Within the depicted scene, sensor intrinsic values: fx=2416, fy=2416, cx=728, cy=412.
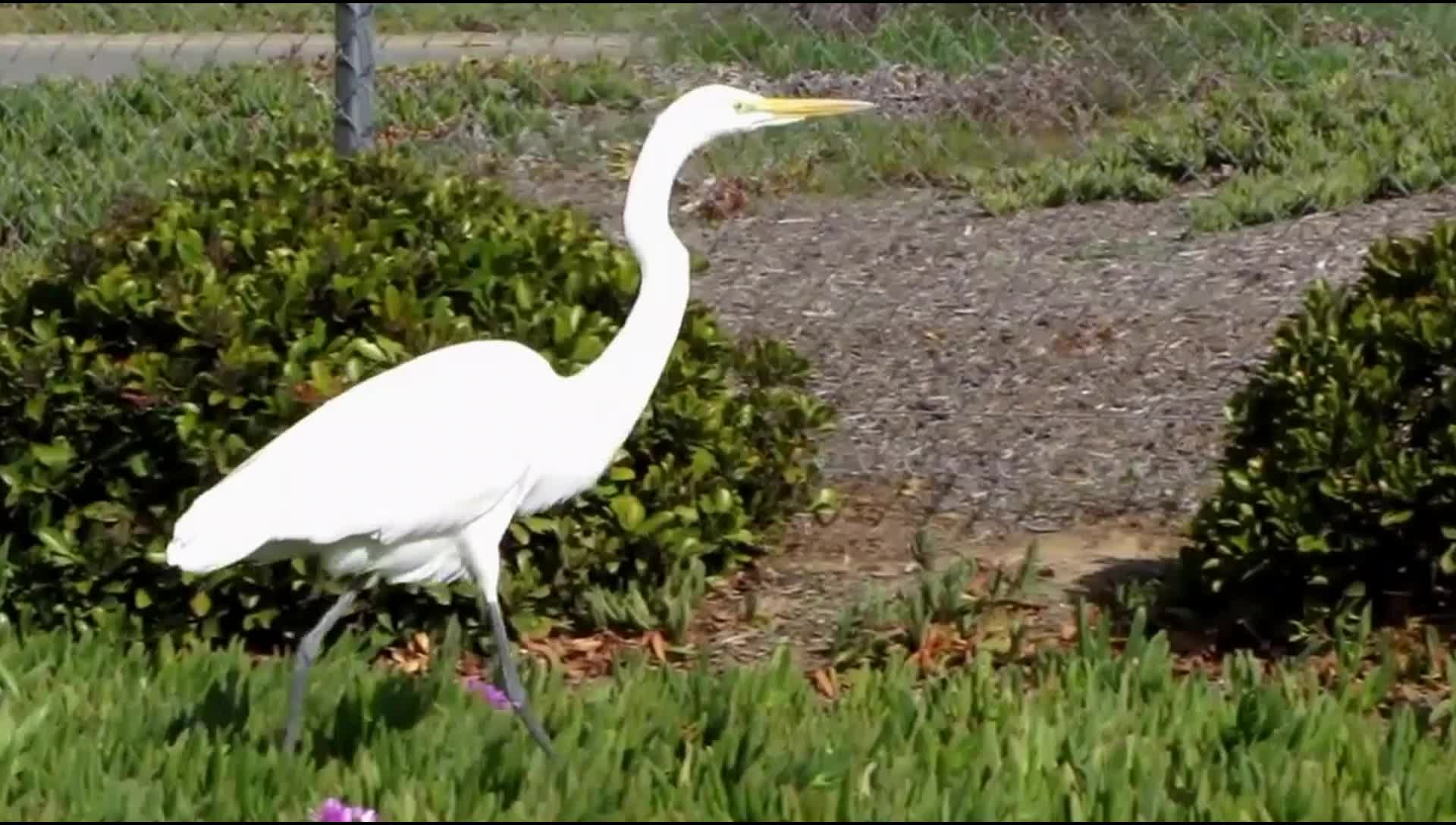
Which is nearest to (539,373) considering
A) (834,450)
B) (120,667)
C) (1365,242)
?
(120,667)

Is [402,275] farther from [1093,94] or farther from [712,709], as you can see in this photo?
[1093,94]

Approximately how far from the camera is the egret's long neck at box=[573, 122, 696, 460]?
15.3 feet

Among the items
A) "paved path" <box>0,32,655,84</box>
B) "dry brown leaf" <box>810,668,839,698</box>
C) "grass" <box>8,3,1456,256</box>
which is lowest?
"dry brown leaf" <box>810,668,839,698</box>

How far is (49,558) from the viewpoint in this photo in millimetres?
5305

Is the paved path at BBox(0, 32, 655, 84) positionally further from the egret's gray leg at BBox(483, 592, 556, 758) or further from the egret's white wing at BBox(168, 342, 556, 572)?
the egret's gray leg at BBox(483, 592, 556, 758)

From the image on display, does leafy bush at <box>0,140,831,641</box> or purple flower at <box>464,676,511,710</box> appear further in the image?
leafy bush at <box>0,140,831,641</box>

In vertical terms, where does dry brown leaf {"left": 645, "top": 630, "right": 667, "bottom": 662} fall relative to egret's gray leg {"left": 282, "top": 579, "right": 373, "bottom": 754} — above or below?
below

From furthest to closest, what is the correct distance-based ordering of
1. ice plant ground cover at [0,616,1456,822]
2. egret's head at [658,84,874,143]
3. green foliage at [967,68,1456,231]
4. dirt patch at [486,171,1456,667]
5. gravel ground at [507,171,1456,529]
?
green foliage at [967,68,1456,231]
gravel ground at [507,171,1456,529]
dirt patch at [486,171,1456,667]
egret's head at [658,84,874,143]
ice plant ground cover at [0,616,1456,822]

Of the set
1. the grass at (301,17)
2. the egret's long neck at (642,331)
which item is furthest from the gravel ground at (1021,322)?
the grass at (301,17)

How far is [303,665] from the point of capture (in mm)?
4465

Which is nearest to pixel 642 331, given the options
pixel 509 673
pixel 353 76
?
pixel 509 673

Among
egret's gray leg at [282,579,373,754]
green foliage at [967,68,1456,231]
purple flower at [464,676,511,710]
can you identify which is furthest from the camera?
green foliage at [967,68,1456,231]

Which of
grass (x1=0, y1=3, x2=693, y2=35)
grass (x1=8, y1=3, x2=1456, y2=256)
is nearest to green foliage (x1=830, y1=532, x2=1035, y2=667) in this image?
grass (x1=8, y1=3, x2=1456, y2=256)

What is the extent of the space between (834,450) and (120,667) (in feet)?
7.85
